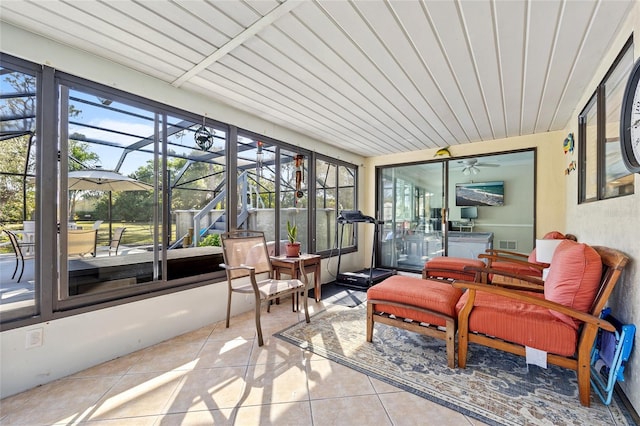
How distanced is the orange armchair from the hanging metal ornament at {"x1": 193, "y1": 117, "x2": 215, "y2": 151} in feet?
8.98

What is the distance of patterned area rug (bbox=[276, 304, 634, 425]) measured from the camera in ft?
5.21

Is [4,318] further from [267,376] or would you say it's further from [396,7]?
[396,7]

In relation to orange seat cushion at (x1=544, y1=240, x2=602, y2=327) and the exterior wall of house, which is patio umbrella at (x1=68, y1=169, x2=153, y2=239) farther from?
the exterior wall of house

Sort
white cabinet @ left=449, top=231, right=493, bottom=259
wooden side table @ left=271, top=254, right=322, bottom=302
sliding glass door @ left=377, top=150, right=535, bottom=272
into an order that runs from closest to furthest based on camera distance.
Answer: wooden side table @ left=271, top=254, right=322, bottom=302 → sliding glass door @ left=377, top=150, right=535, bottom=272 → white cabinet @ left=449, top=231, right=493, bottom=259

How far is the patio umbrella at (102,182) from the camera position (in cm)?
227

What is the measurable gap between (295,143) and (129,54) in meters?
2.28

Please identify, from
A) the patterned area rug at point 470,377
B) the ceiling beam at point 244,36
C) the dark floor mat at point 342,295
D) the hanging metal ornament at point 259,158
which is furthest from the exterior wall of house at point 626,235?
the hanging metal ornament at point 259,158

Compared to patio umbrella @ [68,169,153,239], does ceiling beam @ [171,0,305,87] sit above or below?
above

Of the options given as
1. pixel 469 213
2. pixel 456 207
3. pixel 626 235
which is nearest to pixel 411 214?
pixel 456 207

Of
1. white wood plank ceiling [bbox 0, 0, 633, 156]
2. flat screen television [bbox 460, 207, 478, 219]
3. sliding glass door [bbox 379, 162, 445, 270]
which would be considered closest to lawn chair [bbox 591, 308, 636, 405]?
white wood plank ceiling [bbox 0, 0, 633, 156]

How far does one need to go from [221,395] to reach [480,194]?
4.69m

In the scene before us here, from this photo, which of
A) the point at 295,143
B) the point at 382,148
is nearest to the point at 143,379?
the point at 295,143

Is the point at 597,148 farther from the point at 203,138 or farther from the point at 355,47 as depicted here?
the point at 203,138

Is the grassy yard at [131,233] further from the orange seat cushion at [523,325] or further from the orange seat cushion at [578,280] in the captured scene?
the orange seat cushion at [578,280]
